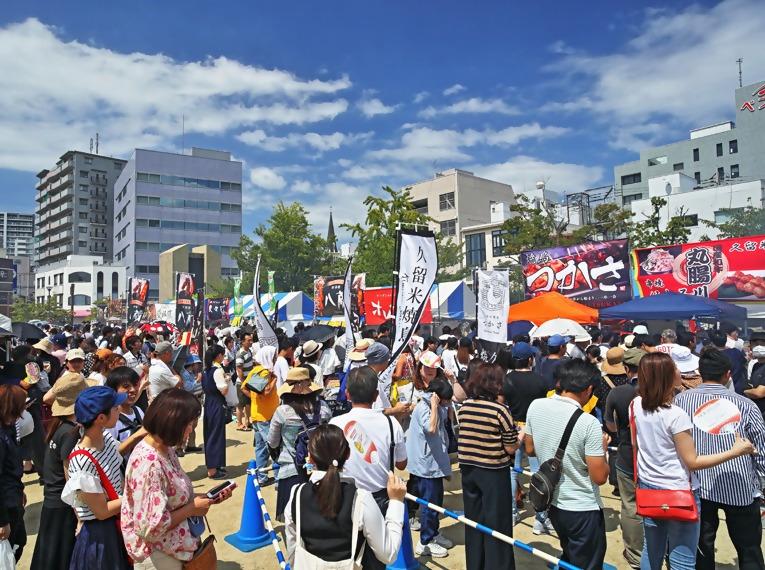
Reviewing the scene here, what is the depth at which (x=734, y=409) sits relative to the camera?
135 inches

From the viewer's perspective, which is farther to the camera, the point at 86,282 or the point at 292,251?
the point at 86,282

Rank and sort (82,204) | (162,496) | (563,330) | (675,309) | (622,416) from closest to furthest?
(162,496) → (622,416) → (563,330) → (675,309) → (82,204)

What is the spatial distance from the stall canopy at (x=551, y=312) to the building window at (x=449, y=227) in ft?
157

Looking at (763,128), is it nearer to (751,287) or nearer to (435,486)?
(751,287)

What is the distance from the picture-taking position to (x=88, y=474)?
114 inches

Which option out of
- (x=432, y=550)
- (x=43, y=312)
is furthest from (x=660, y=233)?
(x=43, y=312)

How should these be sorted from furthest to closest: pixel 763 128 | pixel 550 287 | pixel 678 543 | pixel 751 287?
pixel 763 128 < pixel 550 287 < pixel 751 287 < pixel 678 543

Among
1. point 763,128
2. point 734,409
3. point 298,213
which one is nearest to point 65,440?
point 734,409

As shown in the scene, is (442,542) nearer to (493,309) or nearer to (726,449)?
(726,449)

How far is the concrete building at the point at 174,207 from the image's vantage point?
6706 cm

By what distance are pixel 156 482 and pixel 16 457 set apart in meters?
1.71

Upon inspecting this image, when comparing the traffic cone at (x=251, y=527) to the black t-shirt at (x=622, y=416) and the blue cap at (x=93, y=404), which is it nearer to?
the blue cap at (x=93, y=404)

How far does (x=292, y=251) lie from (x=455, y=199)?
1039 inches

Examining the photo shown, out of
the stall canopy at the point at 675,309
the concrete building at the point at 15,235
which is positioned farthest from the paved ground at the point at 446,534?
the concrete building at the point at 15,235
